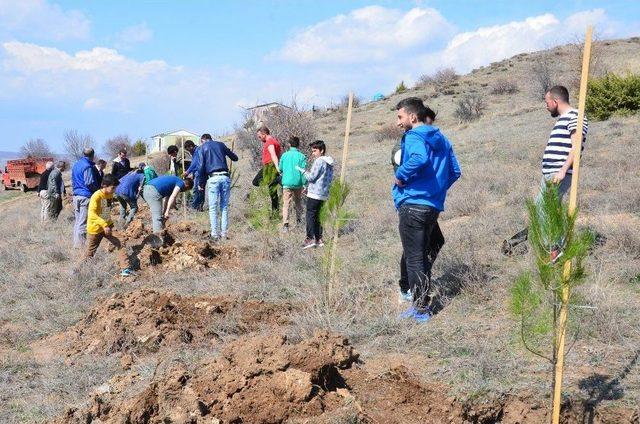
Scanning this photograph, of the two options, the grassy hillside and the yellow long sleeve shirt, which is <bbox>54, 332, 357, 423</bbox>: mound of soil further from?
the yellow long sleeve shirt

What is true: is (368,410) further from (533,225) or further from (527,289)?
(533,225)

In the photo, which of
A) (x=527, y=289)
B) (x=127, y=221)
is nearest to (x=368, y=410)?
(x=527, y=289)

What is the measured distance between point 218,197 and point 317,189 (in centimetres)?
173

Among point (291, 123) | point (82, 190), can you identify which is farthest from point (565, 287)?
point (291, 123)

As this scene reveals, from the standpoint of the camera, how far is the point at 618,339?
4059mm

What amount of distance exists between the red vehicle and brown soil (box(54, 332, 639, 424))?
1217 inches

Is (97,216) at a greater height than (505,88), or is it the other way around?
(505,88)

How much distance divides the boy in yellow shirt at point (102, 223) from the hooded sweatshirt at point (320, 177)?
2473 mm

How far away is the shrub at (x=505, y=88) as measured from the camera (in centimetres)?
3572

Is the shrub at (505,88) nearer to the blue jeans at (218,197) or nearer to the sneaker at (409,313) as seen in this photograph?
the blue jeans at (218,197)

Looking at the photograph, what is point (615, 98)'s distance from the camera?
829 inches

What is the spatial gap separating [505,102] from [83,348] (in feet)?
99.7

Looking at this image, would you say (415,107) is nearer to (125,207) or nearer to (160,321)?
(160,321)

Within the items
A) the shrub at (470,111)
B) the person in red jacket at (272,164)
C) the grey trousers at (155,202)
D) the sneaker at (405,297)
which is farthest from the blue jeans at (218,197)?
the shrub at (470,111)
